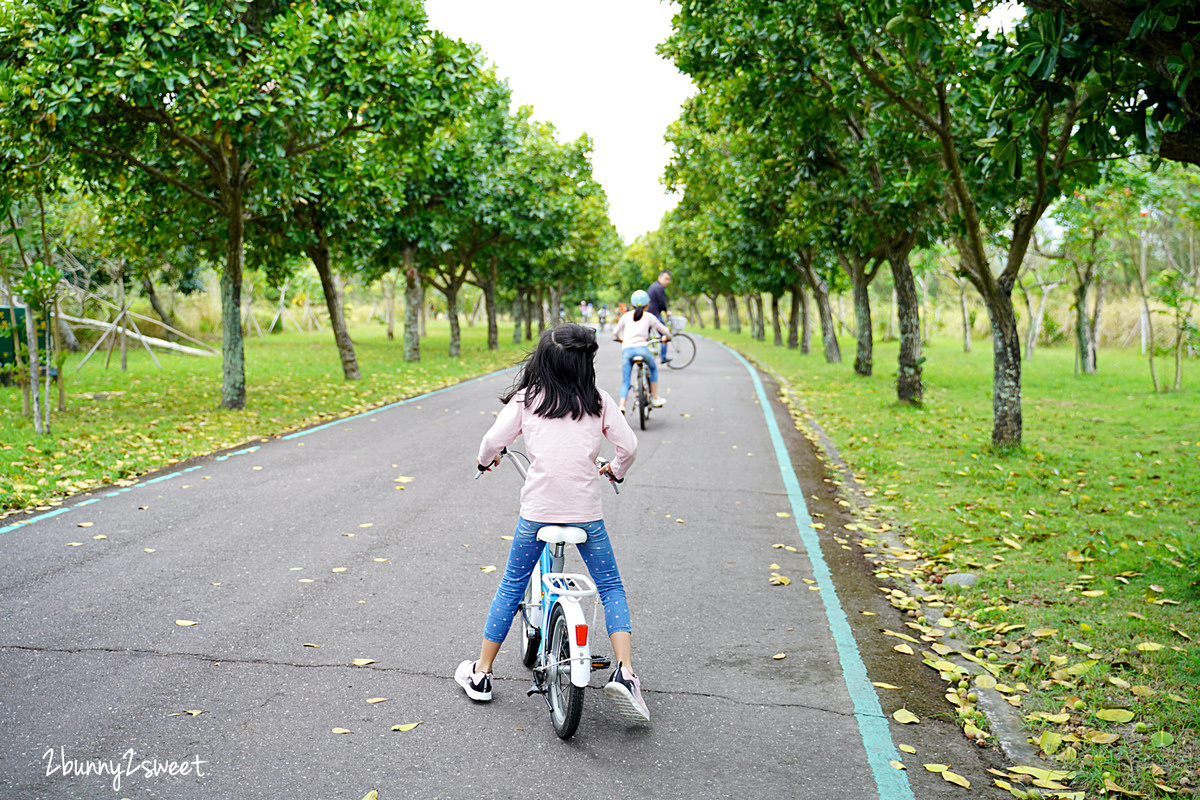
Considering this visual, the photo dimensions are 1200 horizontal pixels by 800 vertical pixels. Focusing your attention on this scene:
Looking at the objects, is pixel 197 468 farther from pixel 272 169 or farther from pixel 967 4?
pixel 967 4

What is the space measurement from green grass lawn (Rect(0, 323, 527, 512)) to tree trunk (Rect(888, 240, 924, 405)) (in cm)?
949

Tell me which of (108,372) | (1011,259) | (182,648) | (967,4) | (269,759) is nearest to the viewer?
(269,759)

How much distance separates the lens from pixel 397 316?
311 feet

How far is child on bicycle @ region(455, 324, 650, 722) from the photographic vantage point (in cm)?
399

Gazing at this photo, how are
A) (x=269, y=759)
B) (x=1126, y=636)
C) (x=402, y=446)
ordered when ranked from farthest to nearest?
(x=402, y=446) < (x=1126, y=636) < (x=269, y=759)

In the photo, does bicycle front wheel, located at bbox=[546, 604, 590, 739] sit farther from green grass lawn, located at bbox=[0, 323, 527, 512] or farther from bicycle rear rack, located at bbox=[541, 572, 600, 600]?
green grass lawn, located at bbox=[0, 323, 527, 512]

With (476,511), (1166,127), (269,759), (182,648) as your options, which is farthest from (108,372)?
(1166,127)

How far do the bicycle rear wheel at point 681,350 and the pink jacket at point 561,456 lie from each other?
69.8ft

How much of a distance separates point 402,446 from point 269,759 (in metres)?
7.80

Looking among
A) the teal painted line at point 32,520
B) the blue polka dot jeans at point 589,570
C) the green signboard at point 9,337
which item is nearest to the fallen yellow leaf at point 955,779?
the blue polka dot jeans at point 589,570

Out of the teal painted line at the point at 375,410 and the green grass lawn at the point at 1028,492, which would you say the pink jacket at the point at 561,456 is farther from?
the teal painted line at the point at 375,410

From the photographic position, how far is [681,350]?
27.8m

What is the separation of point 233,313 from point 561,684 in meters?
12.3

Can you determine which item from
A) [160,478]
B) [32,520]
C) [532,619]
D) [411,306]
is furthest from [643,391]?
[411,306]
